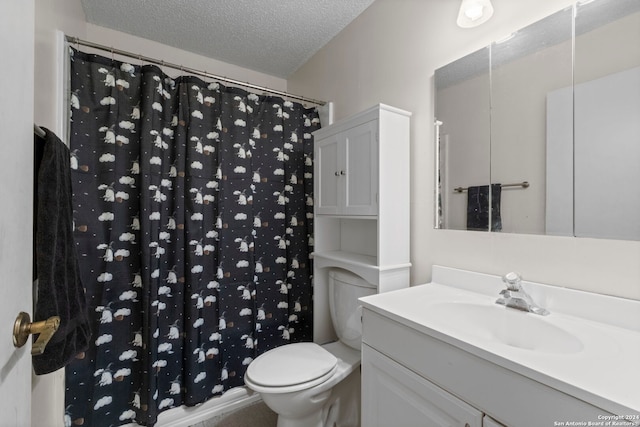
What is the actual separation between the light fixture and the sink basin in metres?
1.13

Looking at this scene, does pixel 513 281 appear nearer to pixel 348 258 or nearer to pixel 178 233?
pixel 348 258

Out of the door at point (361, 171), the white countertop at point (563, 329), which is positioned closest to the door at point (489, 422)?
the white countertop at point (563, 329)

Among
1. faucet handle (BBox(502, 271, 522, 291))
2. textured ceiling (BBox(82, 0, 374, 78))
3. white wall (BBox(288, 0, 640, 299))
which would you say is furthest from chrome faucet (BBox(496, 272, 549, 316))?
textured ceiling (BBox(82, 0, 374, 78))

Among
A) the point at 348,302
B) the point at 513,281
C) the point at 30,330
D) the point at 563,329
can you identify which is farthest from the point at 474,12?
the point at 30,330

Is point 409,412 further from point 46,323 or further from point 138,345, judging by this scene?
point 138,345

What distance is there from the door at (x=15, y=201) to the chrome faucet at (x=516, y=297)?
1285 mm

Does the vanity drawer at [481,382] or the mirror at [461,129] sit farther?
the mirror at [461,129]

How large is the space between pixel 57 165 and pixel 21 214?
0.46 meters

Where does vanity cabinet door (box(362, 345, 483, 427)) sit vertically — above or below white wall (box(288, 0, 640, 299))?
below

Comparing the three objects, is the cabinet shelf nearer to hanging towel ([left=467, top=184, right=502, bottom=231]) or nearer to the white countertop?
the white countertop

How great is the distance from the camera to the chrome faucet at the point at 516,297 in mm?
939

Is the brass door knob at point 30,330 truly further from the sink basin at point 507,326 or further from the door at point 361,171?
the door at point 361,171

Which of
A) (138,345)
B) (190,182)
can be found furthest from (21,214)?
(138,345)

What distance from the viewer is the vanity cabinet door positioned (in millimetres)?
752
